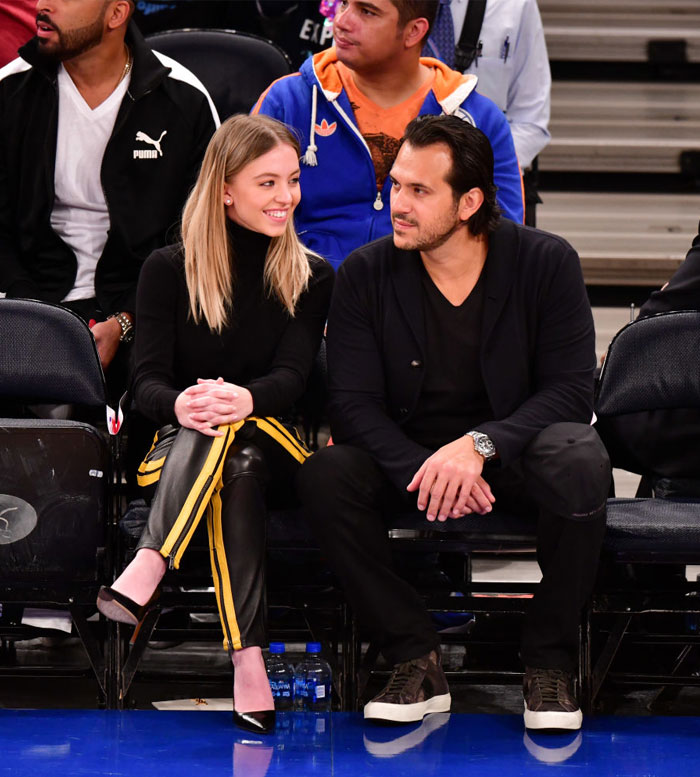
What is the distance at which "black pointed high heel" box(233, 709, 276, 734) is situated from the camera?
2600mm

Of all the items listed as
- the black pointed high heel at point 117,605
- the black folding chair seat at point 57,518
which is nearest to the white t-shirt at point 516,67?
the black folding chair seat at point 57,518

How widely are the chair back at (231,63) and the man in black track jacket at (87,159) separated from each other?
394mm

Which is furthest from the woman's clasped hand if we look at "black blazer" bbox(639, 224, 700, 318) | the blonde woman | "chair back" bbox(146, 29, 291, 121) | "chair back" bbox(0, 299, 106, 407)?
"chair back" bbox(146, 29, 291, 121)

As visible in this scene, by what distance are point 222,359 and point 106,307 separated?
66cm

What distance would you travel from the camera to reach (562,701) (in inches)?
104

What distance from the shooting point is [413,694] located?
8.74ft

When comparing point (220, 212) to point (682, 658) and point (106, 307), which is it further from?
point (682, 658)

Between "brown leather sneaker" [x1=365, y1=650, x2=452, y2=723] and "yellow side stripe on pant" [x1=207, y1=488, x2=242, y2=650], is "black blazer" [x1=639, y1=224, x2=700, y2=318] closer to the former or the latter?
"brown leather sneaker" [x1=365, y1=650, x2=452, y2=723]

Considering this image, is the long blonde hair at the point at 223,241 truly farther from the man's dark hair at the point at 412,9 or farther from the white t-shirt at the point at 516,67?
the white t-shirt at the point at 516,67

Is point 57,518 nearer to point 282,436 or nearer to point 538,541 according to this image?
point 282,436

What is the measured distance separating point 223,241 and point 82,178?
2.58 ft

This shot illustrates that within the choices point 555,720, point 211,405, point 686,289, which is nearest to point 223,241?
point 211,405

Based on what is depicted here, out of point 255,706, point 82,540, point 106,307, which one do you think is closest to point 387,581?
point 255,706

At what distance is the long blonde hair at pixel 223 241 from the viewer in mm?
2986
